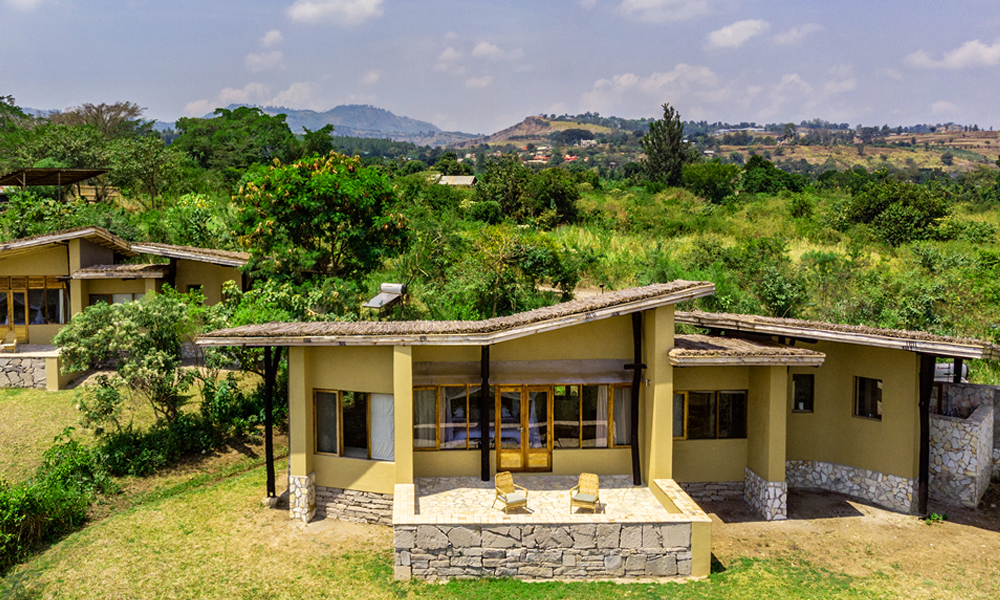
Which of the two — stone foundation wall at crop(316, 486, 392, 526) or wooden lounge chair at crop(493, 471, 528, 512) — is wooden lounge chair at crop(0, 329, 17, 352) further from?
wooden lounge chair at crop(493, 471, 528, 512)

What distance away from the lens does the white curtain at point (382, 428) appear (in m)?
14.0

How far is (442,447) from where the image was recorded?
572 inches

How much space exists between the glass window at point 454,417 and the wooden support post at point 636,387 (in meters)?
3.61

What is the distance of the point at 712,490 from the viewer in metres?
15.5

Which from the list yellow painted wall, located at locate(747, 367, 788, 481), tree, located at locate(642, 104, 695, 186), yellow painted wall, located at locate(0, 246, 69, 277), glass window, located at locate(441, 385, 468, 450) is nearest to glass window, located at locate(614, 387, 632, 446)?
yellow painted wall, located at locate(747, 367, 788, 481)

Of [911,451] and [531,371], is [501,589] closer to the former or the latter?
[531,371]

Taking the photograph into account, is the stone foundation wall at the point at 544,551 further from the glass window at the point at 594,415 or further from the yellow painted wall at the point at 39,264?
the yellow painted wall at the point at 39,264

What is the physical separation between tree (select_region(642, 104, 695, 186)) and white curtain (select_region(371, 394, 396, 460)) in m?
61.3

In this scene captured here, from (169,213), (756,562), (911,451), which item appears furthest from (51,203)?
(911,451)

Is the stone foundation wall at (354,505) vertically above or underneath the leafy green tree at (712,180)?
underneath

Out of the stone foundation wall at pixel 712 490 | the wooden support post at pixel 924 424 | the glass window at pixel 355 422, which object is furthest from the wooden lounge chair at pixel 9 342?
the wooden support post at pixel 924 424

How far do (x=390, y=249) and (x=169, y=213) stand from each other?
14.7 m

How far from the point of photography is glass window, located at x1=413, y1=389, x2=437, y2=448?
1440 cm

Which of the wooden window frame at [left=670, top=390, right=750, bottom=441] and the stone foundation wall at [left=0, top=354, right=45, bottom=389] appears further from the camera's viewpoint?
the stone foundation wall at [left=0, top=354, right=45, bottom=389]
